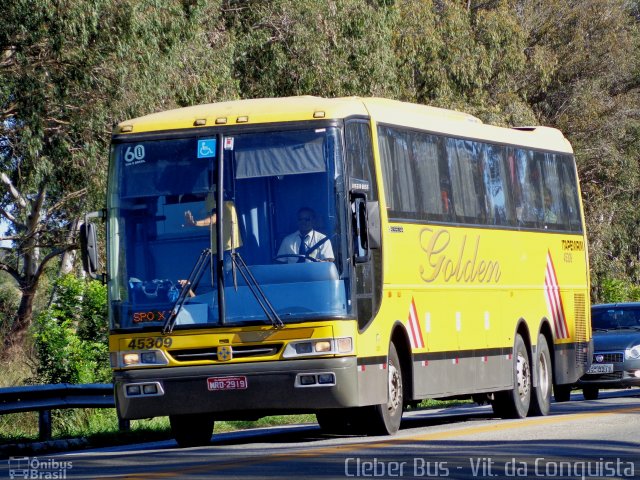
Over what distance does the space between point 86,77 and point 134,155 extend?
1097cm

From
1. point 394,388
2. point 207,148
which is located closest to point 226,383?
point 394,388

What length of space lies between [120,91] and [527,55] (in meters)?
27.8

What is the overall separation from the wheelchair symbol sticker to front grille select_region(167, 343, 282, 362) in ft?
6.46

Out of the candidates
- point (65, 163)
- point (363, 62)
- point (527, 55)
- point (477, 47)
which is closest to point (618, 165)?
point (527, 55)

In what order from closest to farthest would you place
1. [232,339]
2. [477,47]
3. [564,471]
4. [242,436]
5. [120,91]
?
[564,471] < [232,339] < [242,436] < [120,91] < [477,47]

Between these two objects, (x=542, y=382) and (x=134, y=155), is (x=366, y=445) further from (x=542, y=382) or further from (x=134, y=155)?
(x=542, y=382)

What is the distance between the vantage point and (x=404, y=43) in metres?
41.1

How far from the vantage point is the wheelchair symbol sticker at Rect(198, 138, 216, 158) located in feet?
46.6

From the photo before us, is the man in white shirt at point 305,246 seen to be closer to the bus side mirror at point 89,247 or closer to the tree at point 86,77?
the bus side mirror at point 89,247

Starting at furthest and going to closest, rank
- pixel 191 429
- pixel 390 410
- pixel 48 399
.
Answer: pixel 48 399, pixel 191 429, pixel 390 410

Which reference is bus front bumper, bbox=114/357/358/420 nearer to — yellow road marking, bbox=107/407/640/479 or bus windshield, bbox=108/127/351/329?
bus windshield, bbox=108/127/351/329

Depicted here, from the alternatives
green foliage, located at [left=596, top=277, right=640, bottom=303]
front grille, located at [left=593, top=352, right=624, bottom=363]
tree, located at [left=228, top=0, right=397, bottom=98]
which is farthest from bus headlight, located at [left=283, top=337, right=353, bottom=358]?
green foliage, located at [left=596, top=277, right=640, bottom=303]

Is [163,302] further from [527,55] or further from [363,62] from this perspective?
[527,55]

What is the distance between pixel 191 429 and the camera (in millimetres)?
15266
